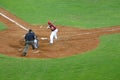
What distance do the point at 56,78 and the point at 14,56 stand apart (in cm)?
472

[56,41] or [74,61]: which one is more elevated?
[56,41]

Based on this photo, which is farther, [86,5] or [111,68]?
[86,5]

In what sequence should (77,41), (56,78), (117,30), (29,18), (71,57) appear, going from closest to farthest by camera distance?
(56,78) → (71,57) → (77,41) → (117,30) → (29,18)

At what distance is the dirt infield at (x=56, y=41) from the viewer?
2394 centimetres

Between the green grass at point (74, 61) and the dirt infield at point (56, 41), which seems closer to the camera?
the green grass at point (74, 61)

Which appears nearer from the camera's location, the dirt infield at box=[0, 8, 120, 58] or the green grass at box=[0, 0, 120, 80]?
the green grass at box=[0, 0, 120, 80]

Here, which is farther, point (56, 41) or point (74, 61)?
point (56, 41)

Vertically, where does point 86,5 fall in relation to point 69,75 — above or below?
above

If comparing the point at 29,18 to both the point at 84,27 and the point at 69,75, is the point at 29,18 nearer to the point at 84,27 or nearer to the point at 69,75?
the point at 84,27

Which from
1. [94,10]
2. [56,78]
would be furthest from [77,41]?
[94,10]

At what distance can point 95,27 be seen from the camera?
107 feet

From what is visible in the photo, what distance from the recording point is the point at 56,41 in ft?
89.8

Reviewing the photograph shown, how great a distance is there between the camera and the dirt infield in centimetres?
2394

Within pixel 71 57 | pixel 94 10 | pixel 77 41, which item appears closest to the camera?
pixel 71 57
